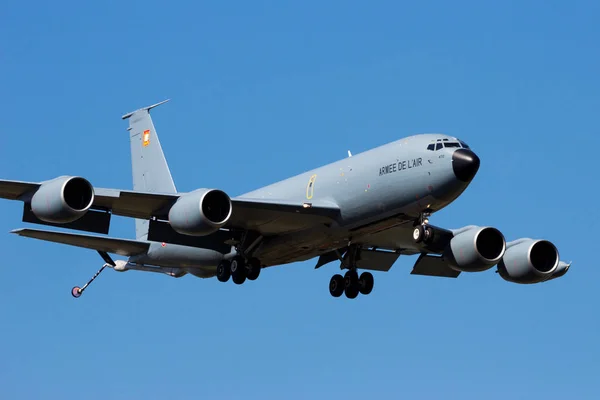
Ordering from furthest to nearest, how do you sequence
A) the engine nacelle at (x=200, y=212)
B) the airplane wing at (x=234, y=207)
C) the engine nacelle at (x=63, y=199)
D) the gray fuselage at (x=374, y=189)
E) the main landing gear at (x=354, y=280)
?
the main landing gear at (x=354, y=280), the airplane wing at (x=234, y=207), the engine nacelle at (x=200, y=212), the gray fuselage at (x=374, y=189), the engine nacelle at (x=63, y=199)

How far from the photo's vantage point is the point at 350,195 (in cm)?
4812

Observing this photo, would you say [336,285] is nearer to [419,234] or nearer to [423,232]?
[419,234]

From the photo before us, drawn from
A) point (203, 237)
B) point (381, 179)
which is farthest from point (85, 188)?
point (381, 179)

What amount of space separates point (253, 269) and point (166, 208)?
15.2 feet

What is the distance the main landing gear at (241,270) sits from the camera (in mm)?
→ 51125

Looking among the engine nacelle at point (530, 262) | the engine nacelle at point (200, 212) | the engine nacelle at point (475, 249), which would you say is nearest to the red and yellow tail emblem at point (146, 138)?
the engine nacelle at point (200, 212)

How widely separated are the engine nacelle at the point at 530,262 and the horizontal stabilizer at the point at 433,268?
128 inches

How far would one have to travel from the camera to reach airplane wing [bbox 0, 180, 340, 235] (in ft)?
157

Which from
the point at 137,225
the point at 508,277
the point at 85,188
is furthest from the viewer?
the point at 137,225

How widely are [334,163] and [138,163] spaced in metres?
13.8

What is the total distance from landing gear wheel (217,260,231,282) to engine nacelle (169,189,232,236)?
437 centimetres

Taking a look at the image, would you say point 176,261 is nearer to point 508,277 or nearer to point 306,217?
point 306,217

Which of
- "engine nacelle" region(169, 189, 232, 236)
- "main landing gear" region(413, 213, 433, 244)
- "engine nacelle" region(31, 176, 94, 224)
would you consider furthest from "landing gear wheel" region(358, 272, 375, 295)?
"engine nacelle" region(31, 176, 94, 224)

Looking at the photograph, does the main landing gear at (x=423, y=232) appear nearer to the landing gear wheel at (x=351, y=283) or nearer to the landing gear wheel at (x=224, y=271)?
the landing gear wheel at (x=351, y=283)
